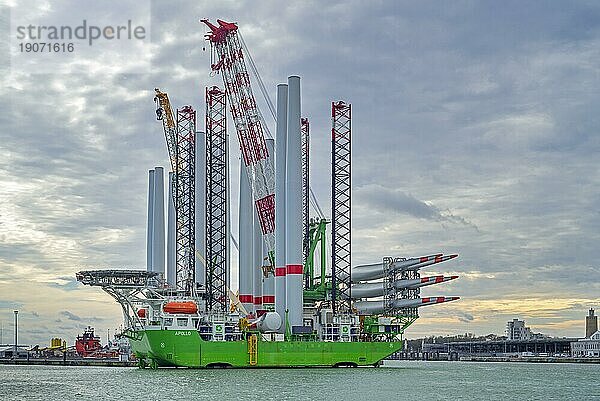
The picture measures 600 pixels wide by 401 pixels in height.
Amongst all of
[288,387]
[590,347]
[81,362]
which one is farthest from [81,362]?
[590,347]

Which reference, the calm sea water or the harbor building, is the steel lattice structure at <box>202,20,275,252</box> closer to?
the calm sea water

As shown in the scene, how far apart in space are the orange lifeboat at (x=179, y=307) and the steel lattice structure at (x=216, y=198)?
Answer: 16.4 meters

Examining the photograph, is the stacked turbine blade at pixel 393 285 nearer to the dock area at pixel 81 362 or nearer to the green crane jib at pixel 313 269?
the green crane jib at pixel 313 269

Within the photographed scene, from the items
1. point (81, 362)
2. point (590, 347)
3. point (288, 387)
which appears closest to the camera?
point (288, 387)

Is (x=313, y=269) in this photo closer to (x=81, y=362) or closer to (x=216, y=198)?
(x=216, y=198)

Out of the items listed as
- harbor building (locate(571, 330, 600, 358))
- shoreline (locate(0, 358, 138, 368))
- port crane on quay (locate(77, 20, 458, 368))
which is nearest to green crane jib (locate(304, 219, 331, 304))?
port crane on quay (locate(77, 20, 458, 368))

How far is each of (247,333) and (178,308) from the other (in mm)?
8955

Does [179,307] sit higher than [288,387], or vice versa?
[179,307]

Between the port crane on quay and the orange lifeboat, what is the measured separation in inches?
4.3

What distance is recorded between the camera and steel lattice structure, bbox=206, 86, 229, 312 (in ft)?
341

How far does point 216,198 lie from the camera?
4274 inches

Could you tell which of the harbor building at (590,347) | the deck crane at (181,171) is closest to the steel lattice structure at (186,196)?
the deck crane at (181,171)

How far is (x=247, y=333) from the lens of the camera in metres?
90.1

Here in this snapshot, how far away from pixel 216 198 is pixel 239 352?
1039 inches
